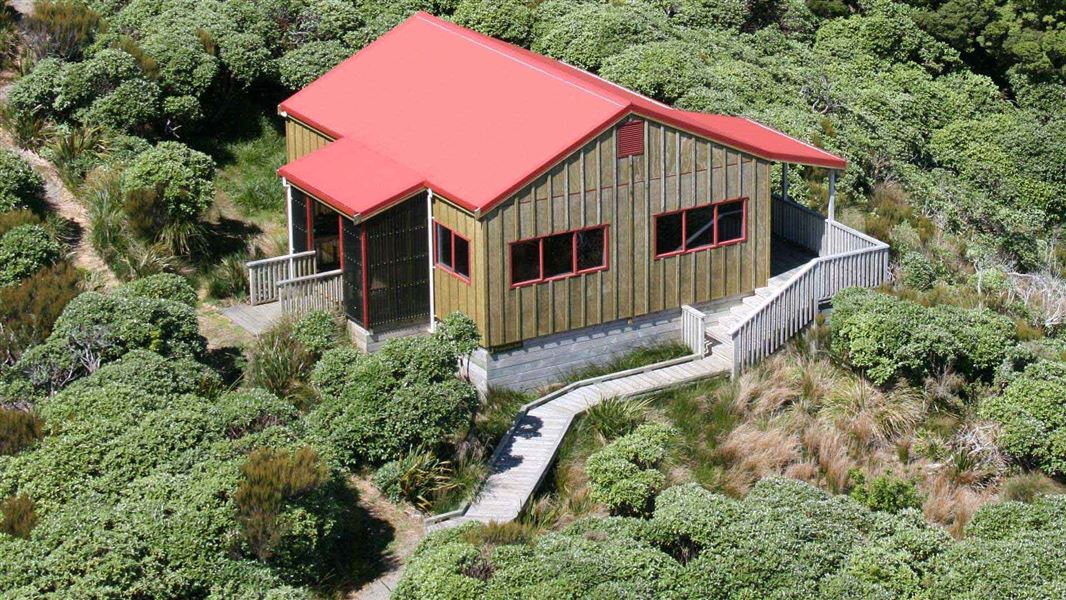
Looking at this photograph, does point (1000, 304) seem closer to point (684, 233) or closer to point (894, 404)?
point (894, 404)

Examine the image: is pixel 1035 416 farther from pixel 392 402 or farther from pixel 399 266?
pixel 399 266

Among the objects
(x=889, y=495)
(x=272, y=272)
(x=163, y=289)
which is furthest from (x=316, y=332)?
(x=889, y=495)

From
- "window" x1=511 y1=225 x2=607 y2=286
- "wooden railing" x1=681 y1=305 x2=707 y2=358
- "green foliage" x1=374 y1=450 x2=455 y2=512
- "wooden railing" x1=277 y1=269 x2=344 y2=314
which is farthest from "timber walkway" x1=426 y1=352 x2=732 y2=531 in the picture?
"wooden railing" x1=277 y1=269 x2=344 y2=314

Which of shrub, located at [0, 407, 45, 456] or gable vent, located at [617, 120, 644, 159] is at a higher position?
gable vent, located at [617, 120, 644, 159]

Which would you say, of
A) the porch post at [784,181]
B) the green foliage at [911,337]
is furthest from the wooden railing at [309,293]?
the porch post at [784,181]

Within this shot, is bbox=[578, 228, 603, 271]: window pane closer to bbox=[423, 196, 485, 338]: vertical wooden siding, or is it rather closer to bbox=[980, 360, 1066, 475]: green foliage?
bbox=[423, 196, 485, 338]: vertical wooden siding

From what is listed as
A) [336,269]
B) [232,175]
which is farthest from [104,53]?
[336,269]
